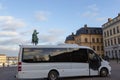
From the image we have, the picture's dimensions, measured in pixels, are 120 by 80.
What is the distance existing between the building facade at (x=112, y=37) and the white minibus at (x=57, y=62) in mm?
55415

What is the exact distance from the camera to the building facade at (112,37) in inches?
2963

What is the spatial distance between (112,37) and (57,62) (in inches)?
2552

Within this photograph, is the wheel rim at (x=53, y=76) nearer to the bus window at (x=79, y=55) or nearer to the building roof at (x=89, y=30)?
the bus window at (x=79, y=55)

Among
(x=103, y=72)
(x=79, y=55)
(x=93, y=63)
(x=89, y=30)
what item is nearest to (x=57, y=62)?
(x=79, y=55)

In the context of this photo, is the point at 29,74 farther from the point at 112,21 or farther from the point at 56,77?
the point at 112,21

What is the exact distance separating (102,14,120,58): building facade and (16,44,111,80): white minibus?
5541 cm

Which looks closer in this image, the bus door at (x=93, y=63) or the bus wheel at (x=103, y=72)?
the bus door at (x=93, y=63)

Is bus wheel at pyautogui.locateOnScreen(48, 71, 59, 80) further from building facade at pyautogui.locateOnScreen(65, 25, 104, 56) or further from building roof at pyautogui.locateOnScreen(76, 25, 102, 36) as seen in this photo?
building roof at pyautogui.locateOnScreen(76, 25, 102, 36)

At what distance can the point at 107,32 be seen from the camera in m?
87.4

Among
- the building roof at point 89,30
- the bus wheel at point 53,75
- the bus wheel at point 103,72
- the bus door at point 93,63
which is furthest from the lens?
the building roof at point 89,30

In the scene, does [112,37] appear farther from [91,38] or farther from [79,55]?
[79,55]

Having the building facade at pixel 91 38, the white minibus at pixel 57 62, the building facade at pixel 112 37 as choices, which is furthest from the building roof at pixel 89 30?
the white minibus at pixel 57 62

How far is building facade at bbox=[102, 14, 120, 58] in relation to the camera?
75250mm

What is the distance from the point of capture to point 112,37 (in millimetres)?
81000
